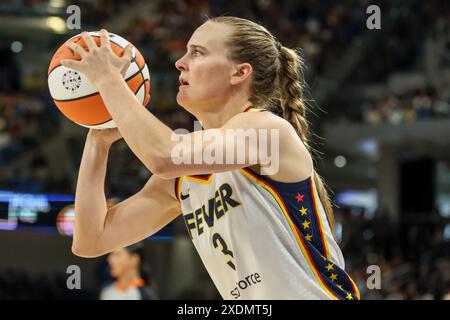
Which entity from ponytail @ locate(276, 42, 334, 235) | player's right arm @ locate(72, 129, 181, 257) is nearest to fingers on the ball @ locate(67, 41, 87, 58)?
player's right arm @ locate(72, 129, 181, 257)

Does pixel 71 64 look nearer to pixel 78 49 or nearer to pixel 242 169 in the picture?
pixel 78 49

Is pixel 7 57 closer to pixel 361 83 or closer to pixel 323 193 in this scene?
pixel 361 83

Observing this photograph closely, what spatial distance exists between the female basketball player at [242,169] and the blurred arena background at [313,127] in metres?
7.26

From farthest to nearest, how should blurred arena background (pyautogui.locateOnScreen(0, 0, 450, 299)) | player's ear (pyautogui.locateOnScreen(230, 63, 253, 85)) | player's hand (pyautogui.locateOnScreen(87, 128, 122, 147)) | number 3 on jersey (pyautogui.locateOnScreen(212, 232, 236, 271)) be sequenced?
blurred arena background (pyautogui.locateOnScreen(0, 0, 450, 299)) < player's hand (pyautogui.locateOnScreen(87, 128, 122, 147)) < player's ear (pyautogui.locateOnScreen(230, 63, 253, 85)) < number 3 on jersey (pyautogui.locateOnScreen(212, 232, 236, 271))

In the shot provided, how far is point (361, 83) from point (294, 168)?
13.5 meters

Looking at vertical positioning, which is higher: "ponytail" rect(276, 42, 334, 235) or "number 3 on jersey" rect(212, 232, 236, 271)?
"ponytail" rect(276, 42, 334, 235)

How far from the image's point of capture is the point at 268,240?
105 inches

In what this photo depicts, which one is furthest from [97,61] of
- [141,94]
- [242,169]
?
[242,169]

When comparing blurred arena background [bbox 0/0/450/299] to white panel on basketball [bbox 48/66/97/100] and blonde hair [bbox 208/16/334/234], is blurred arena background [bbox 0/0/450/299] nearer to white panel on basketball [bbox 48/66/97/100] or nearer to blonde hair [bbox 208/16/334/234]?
blonde hair [bbox 208/16/334/234]

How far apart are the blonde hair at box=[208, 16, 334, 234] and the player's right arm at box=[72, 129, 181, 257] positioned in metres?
0.52

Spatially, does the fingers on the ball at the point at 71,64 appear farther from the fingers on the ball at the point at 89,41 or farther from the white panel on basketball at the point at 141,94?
the white panel on basketball at the point at 141,94

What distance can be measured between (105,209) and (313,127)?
11.6m

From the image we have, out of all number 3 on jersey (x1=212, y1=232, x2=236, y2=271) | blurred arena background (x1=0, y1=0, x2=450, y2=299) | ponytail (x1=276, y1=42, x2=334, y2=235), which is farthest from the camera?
blurred arena background (x1=0, y1=0, x2=450, y2=299)

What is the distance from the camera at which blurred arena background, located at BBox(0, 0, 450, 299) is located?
11.6 meters
